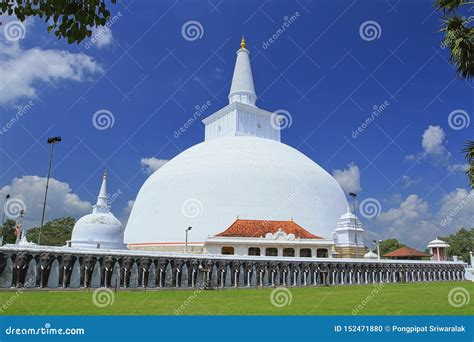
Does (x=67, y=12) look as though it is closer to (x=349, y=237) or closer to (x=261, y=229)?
(x=261, y=229)

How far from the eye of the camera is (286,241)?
3484cm

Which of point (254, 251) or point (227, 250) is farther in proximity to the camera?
point (254, 251)

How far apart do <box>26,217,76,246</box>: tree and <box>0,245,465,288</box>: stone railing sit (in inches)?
1607

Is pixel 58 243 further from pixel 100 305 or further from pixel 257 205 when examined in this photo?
pixel 100 305

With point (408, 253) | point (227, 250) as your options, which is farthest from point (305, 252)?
point (408, 253)

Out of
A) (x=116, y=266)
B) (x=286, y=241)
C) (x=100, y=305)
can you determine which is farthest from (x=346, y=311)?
(x=286, y=241)

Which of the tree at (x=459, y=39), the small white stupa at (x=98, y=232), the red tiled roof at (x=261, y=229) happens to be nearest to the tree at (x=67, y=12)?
the tree at (x=459, y=39)

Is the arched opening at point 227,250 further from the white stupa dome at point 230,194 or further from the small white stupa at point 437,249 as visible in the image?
the small white stupa at point 437,249

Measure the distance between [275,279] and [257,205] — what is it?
12642 millimetres

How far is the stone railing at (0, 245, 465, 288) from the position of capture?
17984 mm

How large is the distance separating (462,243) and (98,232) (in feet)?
211

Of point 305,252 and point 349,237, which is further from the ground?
point 349,237

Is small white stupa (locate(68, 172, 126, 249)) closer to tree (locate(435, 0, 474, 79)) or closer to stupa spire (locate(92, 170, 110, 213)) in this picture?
stupa spire (locate(92, 170, 110, 213))

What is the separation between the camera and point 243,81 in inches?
2023
